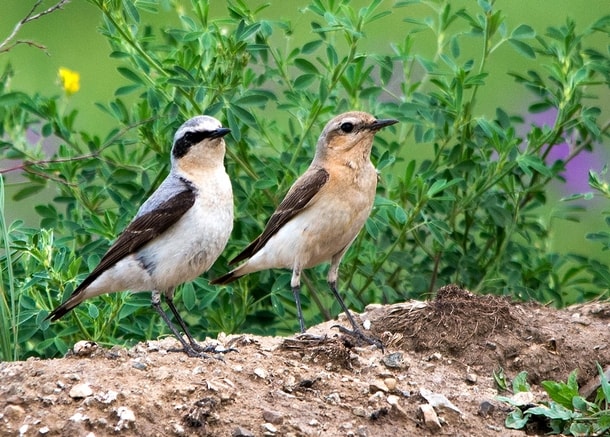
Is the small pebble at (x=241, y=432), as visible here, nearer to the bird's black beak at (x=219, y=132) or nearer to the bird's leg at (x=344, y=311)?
the bird's leg at (x=344, y=311)

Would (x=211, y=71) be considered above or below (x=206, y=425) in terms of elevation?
above

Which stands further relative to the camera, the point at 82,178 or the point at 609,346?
the point at 82,178

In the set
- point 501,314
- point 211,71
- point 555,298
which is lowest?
point 555,298

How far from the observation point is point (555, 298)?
26.9 feet

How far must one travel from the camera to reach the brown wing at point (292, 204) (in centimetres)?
740

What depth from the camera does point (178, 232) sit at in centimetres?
684

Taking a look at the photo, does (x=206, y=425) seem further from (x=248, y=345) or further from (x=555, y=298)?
(x=555, y=298)

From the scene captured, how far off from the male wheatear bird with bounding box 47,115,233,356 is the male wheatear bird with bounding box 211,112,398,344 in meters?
0.58

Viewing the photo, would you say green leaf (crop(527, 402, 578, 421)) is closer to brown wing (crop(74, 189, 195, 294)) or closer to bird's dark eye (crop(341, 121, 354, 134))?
brown wing (crop(74, 189, 195, 294))

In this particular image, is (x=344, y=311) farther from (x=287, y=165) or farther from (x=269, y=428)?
(x=269, y=428)

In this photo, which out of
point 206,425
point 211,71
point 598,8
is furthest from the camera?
point 598,8

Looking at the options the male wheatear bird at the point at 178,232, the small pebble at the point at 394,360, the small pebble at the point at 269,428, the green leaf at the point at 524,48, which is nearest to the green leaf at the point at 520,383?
the small pebble at the point at 394,360

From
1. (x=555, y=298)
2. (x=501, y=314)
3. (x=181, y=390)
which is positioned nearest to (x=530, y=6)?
(x=555, y=298)

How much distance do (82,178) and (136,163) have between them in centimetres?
35
